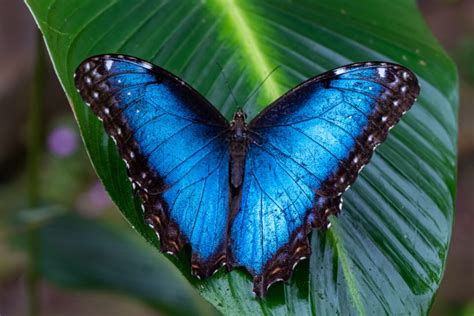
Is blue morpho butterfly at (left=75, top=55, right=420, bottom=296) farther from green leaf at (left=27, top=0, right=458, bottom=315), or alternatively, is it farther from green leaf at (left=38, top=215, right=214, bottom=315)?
green leaf at (left=38, top=215, right=214, bottom=315)

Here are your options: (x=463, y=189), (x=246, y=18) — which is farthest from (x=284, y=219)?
(x=463, y=189)

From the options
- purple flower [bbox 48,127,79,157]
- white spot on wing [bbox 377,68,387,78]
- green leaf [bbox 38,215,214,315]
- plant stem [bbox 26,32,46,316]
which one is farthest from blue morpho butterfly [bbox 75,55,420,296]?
purple flower [bbox 48,127,79,157]

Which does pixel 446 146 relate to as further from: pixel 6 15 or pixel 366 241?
pixel 6 15

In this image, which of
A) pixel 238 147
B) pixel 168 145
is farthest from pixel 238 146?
pixel 168 145

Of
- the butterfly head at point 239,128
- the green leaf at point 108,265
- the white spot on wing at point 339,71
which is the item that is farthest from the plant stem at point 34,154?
the white spot on wing at point 339,71

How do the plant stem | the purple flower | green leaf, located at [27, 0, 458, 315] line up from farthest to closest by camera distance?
the purple flower < the plant stem < green leaf, located at [27, 0, 458, 315]

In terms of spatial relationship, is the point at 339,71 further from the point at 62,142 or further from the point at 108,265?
the point at 62,142
